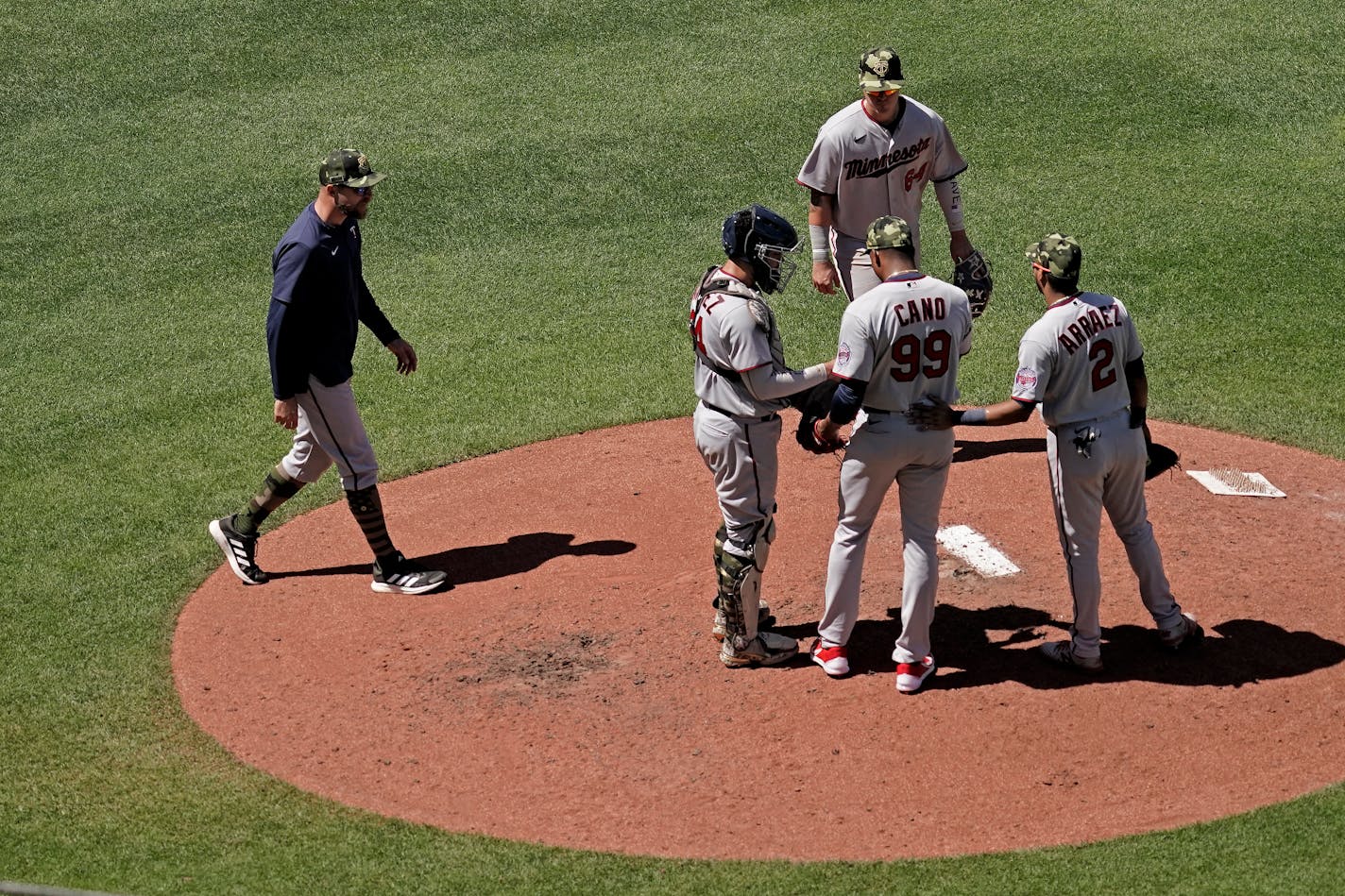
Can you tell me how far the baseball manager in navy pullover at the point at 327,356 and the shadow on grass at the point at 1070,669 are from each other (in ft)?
7.01

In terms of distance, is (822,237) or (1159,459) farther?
(822,237)

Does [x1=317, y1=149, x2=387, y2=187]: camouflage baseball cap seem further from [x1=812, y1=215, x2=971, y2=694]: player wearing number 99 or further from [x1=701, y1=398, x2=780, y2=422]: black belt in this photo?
[x1=812, y1=215, x2=971, y2=694]: player wearing number 99

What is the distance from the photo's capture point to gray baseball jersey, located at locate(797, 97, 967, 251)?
834 cm

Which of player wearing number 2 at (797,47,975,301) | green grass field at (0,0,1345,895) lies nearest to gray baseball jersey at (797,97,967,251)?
player wearing number 2 at (797,47,975,301)

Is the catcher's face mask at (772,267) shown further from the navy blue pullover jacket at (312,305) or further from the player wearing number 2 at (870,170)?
the navy blue pullover jacket at (312,305)

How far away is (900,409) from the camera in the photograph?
6.29 meters

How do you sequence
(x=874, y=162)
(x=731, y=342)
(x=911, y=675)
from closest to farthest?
(x=731, y=342) < (x=911, y=675) < (x=874, y=162)

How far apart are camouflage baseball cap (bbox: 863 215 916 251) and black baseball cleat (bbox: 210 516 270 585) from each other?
3688 millimetres

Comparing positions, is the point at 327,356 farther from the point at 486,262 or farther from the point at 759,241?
the point at 486,262

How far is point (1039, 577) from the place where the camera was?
24.9ft

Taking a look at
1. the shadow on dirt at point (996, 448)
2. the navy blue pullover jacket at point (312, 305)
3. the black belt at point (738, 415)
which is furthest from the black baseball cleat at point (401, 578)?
the shadow on dirt at point (996, 448)

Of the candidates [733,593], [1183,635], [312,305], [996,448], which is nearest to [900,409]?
[733,593]

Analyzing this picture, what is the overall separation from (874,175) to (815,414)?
7.39 feet

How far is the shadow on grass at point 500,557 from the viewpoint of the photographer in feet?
26.5
